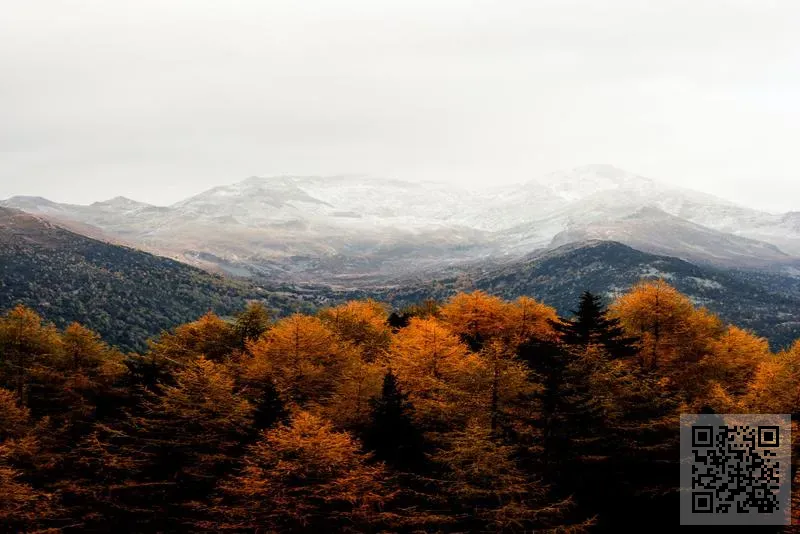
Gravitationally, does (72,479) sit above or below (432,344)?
below

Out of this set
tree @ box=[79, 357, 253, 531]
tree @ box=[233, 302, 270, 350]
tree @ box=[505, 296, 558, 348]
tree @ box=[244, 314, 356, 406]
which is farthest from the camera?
tree @ box=[233, 302, 270, 350]

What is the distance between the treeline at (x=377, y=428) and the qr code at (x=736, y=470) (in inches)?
68.6

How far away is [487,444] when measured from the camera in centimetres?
3462

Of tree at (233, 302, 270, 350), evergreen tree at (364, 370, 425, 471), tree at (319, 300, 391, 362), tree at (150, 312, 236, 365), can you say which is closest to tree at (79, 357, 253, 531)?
evergreen tree at (364, 370, 425, 471)

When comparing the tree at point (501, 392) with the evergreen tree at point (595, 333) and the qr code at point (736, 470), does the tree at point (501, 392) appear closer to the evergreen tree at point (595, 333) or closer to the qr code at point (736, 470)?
the evergreen tree at point (595, 333)

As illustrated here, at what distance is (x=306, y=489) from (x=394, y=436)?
8.09 metres

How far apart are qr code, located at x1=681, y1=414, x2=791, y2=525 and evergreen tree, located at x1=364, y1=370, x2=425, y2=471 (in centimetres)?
1675

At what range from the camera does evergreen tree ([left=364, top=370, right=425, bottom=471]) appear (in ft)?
131

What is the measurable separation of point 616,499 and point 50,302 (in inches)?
7701

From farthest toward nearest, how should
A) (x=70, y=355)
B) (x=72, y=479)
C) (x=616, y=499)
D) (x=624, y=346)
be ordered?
1. (x=70, y=355)
2. (x=624, y=346)
3. (x=72, y=479)
4. (x=616, y=499)

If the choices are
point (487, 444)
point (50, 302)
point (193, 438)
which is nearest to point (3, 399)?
point (193, 438)

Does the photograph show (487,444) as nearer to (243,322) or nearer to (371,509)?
(371,509)

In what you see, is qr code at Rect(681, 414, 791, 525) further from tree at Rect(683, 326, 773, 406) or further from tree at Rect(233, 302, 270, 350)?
tree at Rect(233, 302, 270, 350)

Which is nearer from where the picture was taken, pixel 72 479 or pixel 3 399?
pixel 72 479
